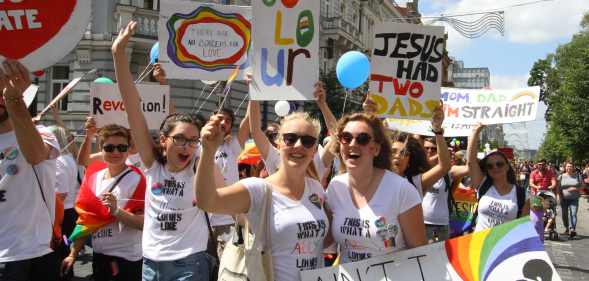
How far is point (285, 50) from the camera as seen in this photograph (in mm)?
4043

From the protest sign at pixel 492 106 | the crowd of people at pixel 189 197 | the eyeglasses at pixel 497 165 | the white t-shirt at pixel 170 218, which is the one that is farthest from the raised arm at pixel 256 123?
the protest sign at pixel 492 106

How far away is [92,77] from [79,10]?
1870cm

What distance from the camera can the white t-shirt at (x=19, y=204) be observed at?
3.01m

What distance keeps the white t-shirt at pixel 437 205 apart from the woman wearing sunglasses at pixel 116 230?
10.4 feet

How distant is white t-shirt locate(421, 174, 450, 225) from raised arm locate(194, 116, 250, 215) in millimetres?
3714

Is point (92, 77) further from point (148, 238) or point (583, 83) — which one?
point (583, 83)

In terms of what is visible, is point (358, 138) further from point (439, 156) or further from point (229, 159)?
point (229, 159)

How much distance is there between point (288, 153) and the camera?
9.70 ft

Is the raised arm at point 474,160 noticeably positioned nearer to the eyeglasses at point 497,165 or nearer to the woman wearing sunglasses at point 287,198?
the eyeglasses at point 497,165

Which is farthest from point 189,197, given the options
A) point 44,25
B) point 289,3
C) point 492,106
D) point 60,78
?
point 60,78

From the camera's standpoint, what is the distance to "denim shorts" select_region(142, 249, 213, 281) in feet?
11.2

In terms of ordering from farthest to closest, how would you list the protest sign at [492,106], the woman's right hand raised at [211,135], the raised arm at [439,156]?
the protest sign at [492,106], the raised arm at [439,156], the woman's right hand raised at [211,135]

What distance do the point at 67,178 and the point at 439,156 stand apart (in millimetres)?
3728

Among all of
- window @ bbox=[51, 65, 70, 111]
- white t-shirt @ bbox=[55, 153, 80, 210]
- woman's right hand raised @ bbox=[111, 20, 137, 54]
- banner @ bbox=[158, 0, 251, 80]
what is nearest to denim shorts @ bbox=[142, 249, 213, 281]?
woman's right hand raised @ bbox=[111, 20, 137, 54]
